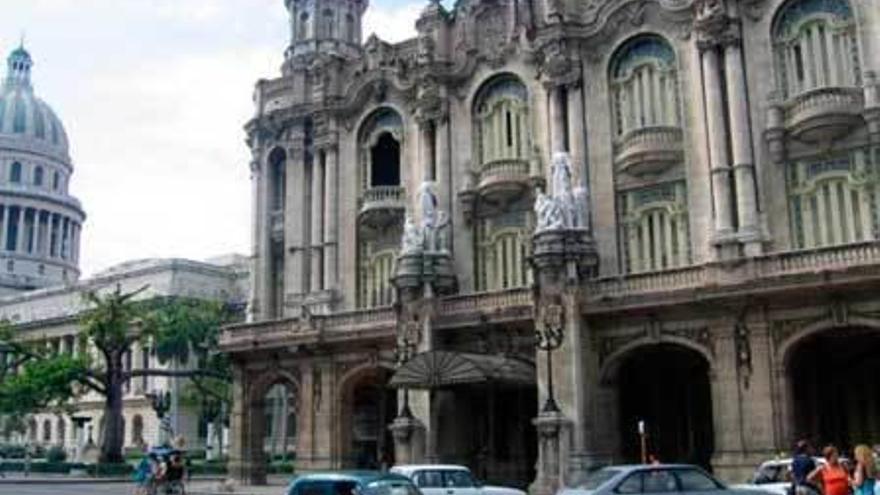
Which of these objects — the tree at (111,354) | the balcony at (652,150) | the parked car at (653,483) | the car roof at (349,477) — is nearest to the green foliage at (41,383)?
the tree at (111,354)

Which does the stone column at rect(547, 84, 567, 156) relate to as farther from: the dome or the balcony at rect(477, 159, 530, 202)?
the dome

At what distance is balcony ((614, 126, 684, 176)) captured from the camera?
36750mm

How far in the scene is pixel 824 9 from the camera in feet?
115

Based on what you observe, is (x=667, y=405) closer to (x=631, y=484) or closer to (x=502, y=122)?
(x=502, y=122)

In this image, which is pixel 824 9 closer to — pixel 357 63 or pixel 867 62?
pixel 867 62

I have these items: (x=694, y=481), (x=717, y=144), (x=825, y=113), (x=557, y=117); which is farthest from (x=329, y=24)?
(x=694, y=481)

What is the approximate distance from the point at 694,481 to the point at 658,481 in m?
0.84

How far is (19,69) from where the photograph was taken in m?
134

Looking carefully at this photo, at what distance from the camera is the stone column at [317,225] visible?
46.4m

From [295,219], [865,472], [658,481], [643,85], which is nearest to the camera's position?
[865,472]

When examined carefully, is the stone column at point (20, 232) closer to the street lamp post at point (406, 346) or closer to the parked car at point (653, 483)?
the street lamp post at point (406, 346)

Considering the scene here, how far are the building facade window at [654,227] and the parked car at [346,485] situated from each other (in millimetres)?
19839

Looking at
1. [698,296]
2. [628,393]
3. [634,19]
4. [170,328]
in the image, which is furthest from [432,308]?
[170,328]

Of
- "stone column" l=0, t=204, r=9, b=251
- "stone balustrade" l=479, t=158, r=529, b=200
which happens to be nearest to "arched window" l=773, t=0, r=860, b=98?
"stone balustrade" l=479, t=158, r=529, b=200
